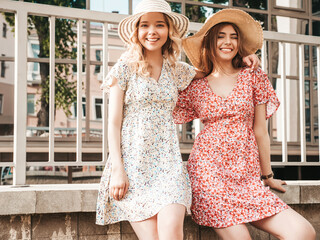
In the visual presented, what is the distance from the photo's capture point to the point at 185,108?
8.00 ft

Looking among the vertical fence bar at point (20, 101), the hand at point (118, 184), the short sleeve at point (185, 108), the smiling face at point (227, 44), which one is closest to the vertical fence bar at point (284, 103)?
the smiling face at point (227, 44)

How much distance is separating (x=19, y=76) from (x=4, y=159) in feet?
9.42

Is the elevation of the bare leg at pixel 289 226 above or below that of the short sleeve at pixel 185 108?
below

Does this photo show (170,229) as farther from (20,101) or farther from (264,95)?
(20,101)

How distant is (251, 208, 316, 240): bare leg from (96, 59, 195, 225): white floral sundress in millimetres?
455

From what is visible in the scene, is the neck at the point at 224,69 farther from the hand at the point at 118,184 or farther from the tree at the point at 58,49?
the tree at the point at 58,49

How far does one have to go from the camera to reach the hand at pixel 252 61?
2.33 meters

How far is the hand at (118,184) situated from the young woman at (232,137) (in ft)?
1.36

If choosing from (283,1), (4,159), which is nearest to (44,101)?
(4,159)

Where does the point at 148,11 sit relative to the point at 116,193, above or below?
above

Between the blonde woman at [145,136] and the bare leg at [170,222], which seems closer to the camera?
the bare leg at [170,222]

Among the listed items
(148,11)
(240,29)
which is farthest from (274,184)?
(148,11)

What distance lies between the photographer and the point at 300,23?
5.88 meters

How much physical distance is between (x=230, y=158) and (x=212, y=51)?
0.66 m
